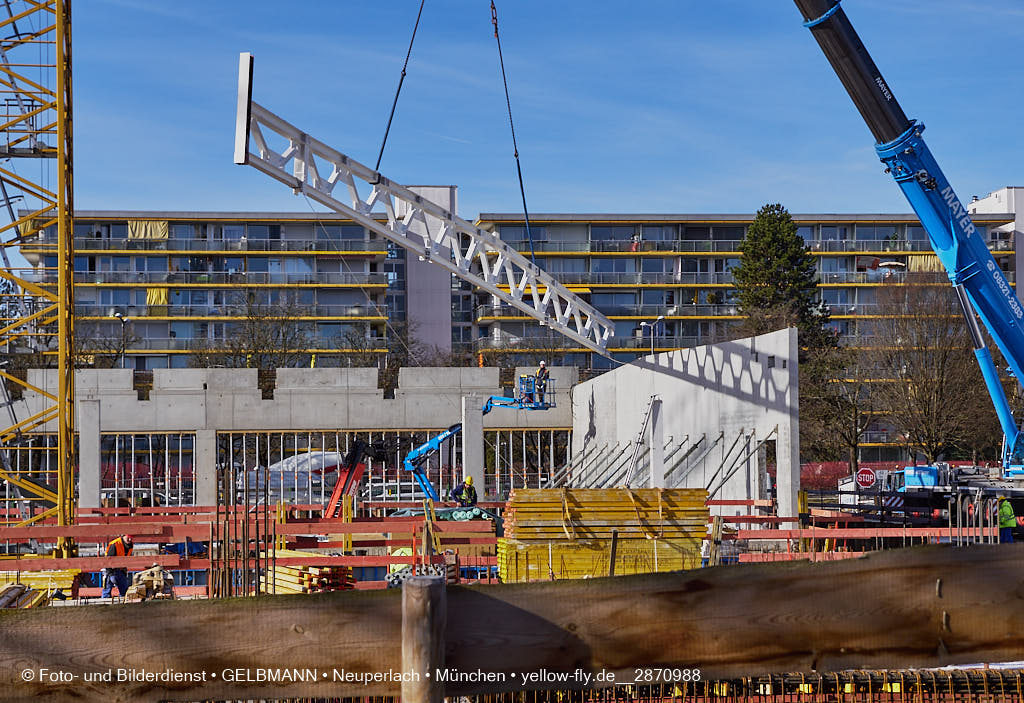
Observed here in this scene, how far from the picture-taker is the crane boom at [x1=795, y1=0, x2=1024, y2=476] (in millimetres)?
16844

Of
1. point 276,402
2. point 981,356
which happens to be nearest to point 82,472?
point 276,402

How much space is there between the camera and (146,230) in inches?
2933

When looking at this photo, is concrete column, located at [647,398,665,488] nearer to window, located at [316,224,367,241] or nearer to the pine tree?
the pine tree

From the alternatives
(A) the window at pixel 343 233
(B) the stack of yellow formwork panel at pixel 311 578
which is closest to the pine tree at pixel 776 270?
(A) the window at pixel 343 233

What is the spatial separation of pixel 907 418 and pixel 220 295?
151ft

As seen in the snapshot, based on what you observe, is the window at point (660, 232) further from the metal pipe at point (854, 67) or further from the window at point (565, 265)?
the metal pipe at point (854, 67)

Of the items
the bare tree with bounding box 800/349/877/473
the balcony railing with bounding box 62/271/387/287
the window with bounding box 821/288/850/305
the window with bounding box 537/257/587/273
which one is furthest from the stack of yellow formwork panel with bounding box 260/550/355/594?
the window with bounding box 821/288/850/305

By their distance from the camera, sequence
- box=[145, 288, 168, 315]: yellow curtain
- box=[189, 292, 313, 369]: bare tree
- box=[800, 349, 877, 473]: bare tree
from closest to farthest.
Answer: box=[800, 349, 877, 473]: bare tree → box=[189, 292, 313, 369]: bare tree → box=[145, 288, 168, 315]: yellow curtain

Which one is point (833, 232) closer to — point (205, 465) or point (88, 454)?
point (205, 465)

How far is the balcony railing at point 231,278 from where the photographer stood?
72938 mm

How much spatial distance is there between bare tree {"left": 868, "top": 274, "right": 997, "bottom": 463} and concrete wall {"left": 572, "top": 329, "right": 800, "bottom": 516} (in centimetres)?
2016

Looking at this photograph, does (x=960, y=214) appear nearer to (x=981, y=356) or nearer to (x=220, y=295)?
(x=981, y=356)

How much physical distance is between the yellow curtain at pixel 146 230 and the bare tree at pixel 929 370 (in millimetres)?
47765

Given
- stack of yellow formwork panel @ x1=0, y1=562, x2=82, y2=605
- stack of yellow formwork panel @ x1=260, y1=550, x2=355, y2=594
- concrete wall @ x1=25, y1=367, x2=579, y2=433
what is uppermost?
concrete wall @ x1=25, y1=367, x2=579, y2=433
